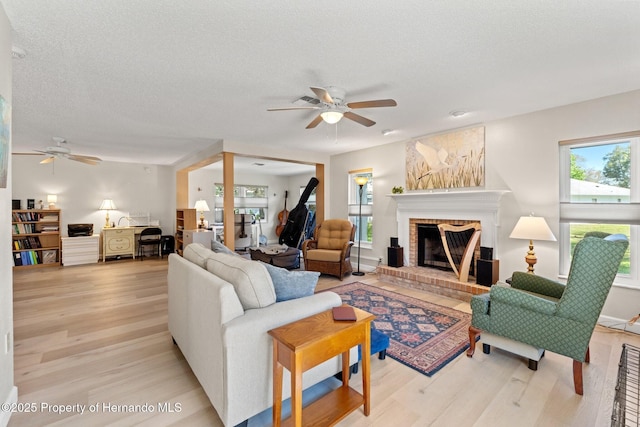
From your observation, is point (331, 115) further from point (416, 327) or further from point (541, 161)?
point (541, 161)

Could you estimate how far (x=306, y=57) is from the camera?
2.17 metres

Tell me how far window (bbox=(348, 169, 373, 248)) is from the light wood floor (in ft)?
10.8

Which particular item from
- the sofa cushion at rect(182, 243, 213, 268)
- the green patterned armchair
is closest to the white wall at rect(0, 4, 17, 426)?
the sofa cushion at rect(182, 243, 213, 268)

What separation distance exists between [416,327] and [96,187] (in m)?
7.67

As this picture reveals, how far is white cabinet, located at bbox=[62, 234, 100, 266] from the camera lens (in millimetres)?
6043

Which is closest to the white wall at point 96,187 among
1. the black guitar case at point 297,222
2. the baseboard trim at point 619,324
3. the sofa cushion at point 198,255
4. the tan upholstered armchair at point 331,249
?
the black guitar case at point 297,222

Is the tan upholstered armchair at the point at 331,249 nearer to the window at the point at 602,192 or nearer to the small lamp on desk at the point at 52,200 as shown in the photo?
the window at the point at 602,192

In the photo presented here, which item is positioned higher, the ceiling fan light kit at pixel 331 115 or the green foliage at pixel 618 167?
the ceiling fan light kit at pixel 331 115

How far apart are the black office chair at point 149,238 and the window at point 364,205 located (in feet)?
15.6

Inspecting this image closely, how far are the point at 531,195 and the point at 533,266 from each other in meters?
0.88

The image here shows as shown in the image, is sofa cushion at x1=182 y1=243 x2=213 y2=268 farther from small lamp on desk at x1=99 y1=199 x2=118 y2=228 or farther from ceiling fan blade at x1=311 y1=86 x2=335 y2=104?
small lamp on desk at x1=99 y1=199 x2=118 y2=228

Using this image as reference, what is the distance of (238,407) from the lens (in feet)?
4.96

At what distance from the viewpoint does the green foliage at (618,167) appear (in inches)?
116

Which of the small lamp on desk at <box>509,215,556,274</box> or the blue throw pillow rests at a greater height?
the small lamp on desk at <box>509,215,556,274</box>
